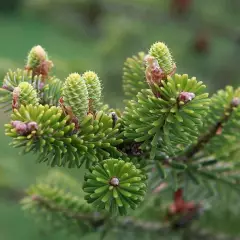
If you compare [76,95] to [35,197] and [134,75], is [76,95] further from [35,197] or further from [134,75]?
[35,197]

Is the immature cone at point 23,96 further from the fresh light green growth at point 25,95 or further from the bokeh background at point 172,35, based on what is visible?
the bokeh background at point 172,35

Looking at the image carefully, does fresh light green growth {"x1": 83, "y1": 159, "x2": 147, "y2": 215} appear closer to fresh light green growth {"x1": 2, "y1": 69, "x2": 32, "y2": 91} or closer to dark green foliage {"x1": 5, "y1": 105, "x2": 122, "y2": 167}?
dark green foliage {"x1": 5, "y1": 105, "x2": 122, "y2": 167}

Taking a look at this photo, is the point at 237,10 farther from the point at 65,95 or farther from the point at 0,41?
the point at 0,41

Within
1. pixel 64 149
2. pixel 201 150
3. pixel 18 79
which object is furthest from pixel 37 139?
pixel 201 150

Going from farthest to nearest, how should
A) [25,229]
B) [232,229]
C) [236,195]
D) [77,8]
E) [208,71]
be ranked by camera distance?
[25,229]
[77,8]
[208,71]
[232,229]
[236,195]

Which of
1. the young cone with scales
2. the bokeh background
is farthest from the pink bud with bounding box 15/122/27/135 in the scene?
the bokeh background
